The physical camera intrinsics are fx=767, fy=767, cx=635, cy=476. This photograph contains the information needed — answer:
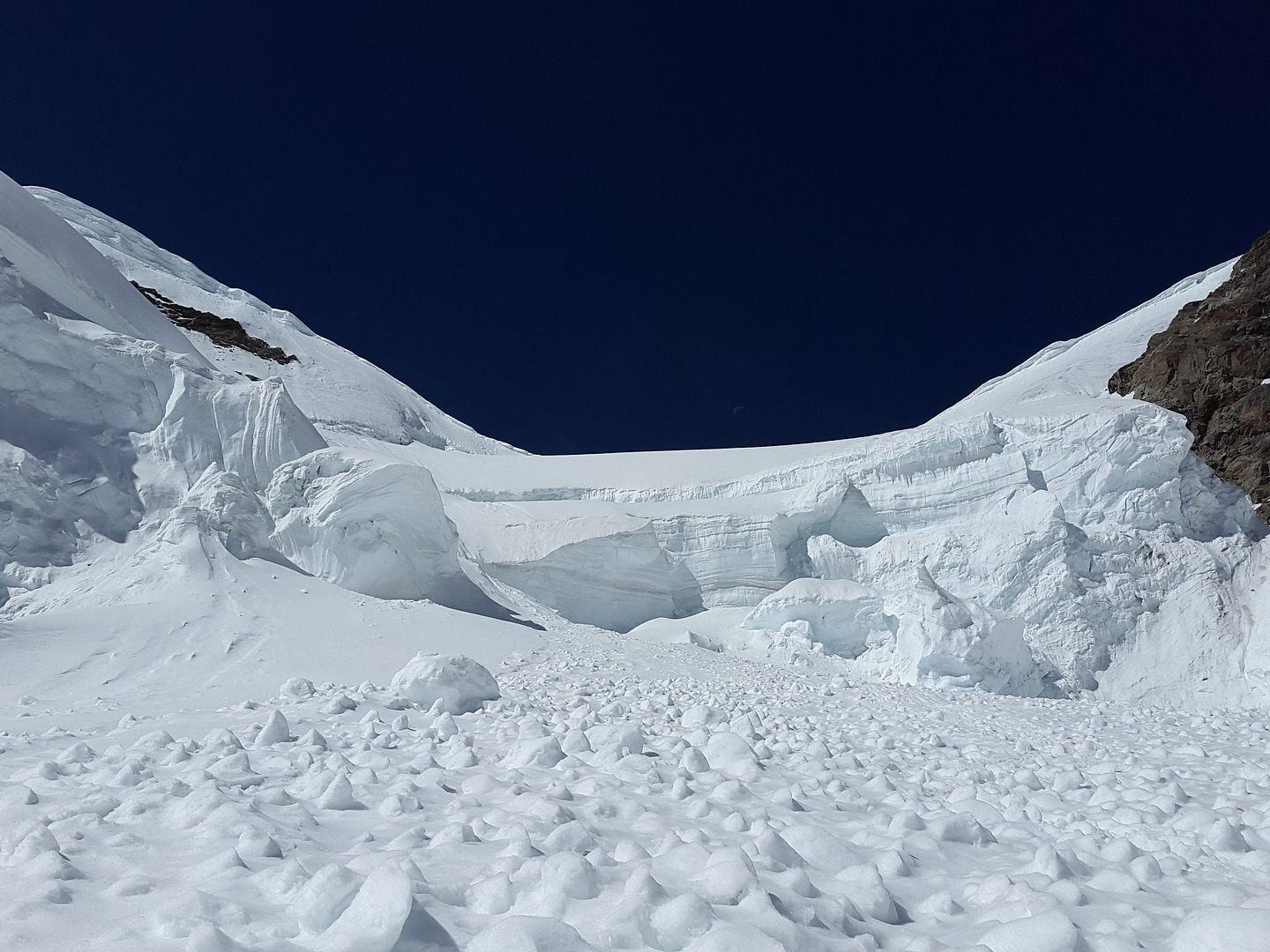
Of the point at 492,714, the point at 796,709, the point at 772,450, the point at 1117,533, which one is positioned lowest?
the point at 796,709

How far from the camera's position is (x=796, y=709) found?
833 centimetres

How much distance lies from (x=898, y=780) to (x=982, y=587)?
16.4m

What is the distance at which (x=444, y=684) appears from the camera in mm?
6023

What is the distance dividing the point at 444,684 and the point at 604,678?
3.94m

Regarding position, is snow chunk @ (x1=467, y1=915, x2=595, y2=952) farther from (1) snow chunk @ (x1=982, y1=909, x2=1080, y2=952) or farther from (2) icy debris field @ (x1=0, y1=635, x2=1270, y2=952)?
(1) snow chunk @ (x1=982, y1=909, x2=1080, y2=952)

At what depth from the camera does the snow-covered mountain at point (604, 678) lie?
2.21m

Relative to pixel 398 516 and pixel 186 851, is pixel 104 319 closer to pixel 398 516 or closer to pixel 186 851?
pixel 398 516

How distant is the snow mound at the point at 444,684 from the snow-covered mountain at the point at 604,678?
0.13 feet

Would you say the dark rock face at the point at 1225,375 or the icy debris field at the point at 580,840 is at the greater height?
the dark rock face at the point at 1225,375

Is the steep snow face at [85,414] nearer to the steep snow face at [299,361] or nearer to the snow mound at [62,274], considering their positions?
the snow mound at [62,274]

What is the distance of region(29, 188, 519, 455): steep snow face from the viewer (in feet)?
139

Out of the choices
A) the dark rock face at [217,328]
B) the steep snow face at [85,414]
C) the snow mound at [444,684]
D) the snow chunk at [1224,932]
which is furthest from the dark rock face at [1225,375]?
the dark rock face at [217,328]

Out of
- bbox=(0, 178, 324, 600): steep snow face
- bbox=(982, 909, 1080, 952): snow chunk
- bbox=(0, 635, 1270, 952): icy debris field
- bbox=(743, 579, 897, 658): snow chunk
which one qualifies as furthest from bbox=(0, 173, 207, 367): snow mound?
bbox=(982, 909, 1080, 952): snow chunk

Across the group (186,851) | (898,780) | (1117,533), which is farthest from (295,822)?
(1117,533)
